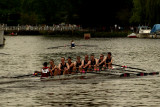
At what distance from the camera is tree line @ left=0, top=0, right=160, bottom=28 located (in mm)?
126019

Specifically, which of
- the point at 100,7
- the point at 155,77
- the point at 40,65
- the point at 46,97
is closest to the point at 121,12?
the point at 100,7

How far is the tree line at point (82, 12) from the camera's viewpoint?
413 ft

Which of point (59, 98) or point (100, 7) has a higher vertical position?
point (100, 7)

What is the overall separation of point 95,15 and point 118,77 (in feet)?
316

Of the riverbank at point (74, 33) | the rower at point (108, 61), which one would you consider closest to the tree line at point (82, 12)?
the riverbank at point (74, 33)

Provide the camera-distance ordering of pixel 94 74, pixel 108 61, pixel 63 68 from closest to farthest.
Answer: pixel 63 68, pixel 94 74, pixel 108 61

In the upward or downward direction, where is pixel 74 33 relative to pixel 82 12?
downward

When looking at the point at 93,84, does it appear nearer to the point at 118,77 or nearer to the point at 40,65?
the point at 118,77

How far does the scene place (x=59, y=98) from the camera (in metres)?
31.5

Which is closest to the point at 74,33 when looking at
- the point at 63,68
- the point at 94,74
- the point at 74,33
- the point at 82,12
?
the point at 74,33

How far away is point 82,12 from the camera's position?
5438 inches

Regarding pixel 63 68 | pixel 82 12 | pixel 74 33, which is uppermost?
pixel 82 12

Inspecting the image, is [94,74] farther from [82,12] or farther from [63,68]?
[82,12]

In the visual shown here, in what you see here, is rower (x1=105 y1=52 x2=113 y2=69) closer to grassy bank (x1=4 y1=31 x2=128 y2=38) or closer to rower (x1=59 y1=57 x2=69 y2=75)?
rower (x1=59 y1=57 x2=69 y2=75)
